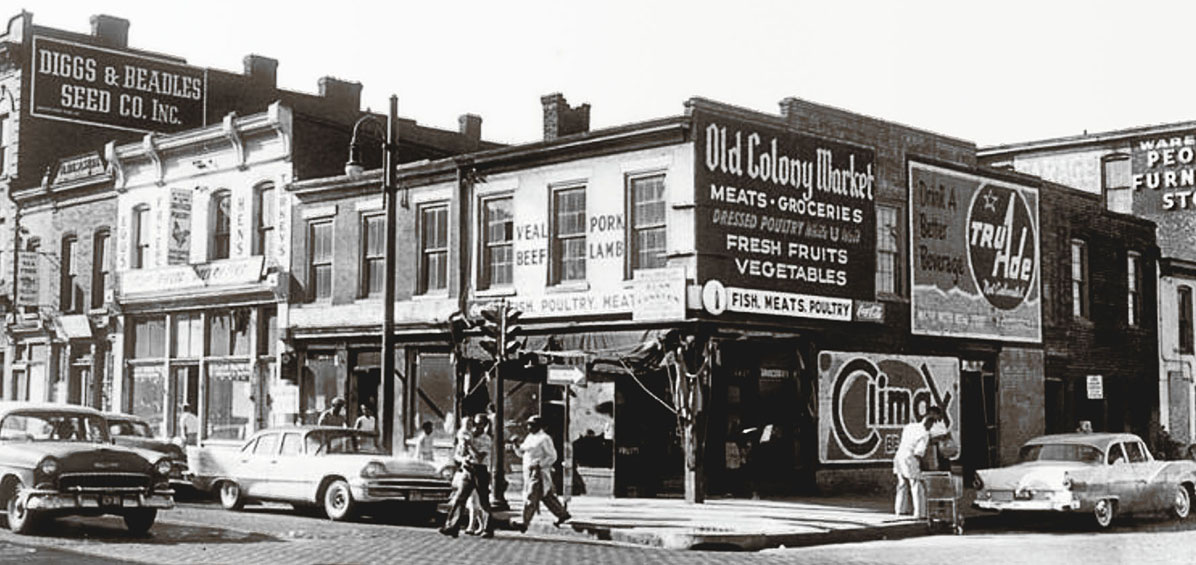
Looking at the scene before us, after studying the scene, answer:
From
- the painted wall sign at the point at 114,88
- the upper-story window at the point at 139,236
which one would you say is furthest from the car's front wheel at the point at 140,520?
the painted wall sign at the point at 114,88

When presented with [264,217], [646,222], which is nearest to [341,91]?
[264,217]

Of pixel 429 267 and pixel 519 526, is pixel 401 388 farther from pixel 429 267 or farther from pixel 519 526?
pixel 519 526

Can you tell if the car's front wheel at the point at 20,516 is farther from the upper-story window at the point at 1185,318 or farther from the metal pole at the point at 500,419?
the upper-story window at the point at 1185,318

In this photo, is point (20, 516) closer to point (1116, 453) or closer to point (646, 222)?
point (646, 222)

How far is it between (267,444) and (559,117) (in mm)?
10450

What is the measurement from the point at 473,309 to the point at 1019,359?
12.0 metres

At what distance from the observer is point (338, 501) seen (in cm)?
2044

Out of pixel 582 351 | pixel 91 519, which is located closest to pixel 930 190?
pixel 582 351

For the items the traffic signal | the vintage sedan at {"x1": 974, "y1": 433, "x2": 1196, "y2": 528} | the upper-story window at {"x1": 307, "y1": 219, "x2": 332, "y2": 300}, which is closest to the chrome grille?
the traffic signal

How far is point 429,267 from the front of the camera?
27344 millimetres

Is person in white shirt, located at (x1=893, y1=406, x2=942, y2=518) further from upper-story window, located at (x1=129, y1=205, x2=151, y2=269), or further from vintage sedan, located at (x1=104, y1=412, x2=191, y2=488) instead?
upper-story window, located at (x1=129, y1=205, x2=151, y2=269)

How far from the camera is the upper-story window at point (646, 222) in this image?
23.6 meters

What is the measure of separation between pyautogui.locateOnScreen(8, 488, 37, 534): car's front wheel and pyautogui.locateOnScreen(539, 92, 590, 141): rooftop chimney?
1455 centimetres

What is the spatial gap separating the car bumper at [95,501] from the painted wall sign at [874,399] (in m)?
12.2
